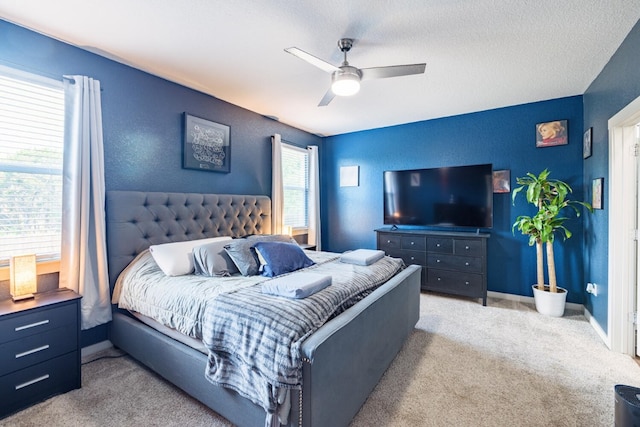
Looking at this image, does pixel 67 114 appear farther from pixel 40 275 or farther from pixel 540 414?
pixel 540 414

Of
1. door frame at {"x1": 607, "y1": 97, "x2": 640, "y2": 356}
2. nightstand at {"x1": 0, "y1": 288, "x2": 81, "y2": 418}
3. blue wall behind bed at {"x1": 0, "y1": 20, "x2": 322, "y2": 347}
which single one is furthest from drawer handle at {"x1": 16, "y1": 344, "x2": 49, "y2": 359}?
door frame at {"x1": 607, "y1": 97, "x2": 640, "y2": 356}

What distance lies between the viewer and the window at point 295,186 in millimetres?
4684

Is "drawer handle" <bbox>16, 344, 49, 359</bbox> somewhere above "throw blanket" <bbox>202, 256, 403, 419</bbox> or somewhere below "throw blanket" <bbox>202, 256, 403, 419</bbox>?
below

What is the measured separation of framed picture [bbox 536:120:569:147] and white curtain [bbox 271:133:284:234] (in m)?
3.48

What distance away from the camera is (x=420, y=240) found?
3.99 meters

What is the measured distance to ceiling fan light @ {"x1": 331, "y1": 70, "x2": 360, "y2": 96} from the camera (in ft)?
7.04

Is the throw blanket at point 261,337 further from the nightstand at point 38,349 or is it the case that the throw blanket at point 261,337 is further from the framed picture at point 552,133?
the framed picture at point 552,133

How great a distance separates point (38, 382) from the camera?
186 cm

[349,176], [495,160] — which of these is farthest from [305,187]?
[495,160]

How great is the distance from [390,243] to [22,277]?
384 centimetres

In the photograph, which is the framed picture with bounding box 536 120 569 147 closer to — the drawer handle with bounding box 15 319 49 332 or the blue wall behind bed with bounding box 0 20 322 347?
the blue wall behind bed with bounding box 0 20 322 347

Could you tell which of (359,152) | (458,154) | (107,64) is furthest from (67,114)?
(458,154)

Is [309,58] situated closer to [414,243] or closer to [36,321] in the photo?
[36,321]

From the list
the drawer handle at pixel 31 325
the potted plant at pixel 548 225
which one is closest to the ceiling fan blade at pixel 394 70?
the potted plant at pixel 548 225
